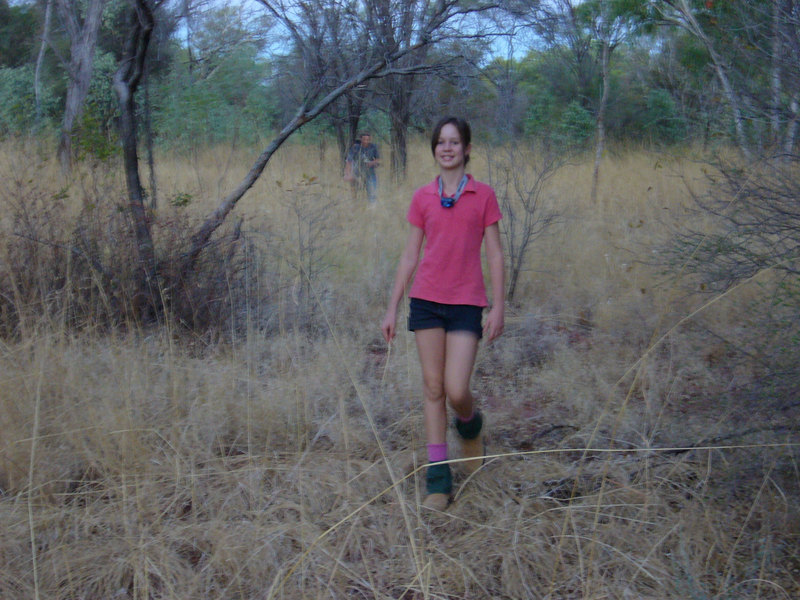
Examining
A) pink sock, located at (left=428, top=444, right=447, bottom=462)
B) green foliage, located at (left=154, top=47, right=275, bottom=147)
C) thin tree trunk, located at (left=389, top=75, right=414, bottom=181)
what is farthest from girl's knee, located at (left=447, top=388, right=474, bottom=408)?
thin tree trunk, located at (left=389, top=75, right=414, bottom=181)

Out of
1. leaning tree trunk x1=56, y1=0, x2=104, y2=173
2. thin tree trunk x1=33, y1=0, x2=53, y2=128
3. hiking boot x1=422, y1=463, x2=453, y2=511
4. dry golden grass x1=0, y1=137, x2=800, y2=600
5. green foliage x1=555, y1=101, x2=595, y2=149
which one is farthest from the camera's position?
green foliage x1=555, y1=101, x2=595, y2=149

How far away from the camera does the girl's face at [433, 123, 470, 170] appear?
3.12 metres

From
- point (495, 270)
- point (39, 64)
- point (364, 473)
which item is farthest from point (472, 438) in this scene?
point (39, 64)

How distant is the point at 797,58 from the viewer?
11.6 ft

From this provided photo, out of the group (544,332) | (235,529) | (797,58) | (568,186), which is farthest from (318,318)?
(568,186)

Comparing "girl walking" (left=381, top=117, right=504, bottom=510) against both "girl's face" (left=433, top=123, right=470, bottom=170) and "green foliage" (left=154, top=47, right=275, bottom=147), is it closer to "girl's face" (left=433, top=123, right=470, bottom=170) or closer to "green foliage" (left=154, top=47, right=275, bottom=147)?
"girl's face" (left=433, top=123, right=470, bottom=170)

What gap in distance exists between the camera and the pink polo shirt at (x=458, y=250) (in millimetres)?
3074

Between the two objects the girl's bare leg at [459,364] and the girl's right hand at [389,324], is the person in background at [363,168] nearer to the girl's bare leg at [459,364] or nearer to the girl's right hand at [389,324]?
the girl's right hand at [389,324]

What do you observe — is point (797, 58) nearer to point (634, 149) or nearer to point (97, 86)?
point (97, 86)

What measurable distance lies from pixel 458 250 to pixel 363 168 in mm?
7901

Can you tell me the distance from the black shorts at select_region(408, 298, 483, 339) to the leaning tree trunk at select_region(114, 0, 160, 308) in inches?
97.5

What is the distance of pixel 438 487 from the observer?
122 inches

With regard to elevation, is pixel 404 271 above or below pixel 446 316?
above

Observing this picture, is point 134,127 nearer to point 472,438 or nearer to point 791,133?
point 472,438
